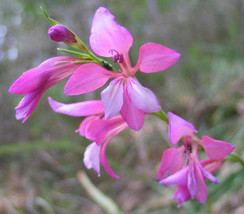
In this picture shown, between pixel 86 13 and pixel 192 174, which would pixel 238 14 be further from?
pixel 192 174

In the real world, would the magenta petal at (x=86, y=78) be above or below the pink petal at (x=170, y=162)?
above

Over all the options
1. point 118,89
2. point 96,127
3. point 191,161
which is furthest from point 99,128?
point 191,161

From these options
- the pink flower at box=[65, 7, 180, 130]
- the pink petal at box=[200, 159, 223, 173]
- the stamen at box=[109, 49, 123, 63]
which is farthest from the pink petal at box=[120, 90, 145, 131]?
the pink petal at box=[200, 159, 223, 173]

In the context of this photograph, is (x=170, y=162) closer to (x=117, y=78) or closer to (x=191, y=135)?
(x=191, y=135)

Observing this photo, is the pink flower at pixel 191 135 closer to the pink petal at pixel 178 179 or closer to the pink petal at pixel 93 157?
the pink petal at pixel 178 179

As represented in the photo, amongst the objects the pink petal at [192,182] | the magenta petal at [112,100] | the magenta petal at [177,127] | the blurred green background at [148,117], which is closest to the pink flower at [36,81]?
the magenta petal at [112,100]

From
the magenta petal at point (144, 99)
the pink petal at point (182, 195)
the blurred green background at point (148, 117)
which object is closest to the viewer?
the magenta petal at point (144, 99)

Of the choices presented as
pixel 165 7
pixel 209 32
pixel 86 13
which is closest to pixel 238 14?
pixel 209 32
